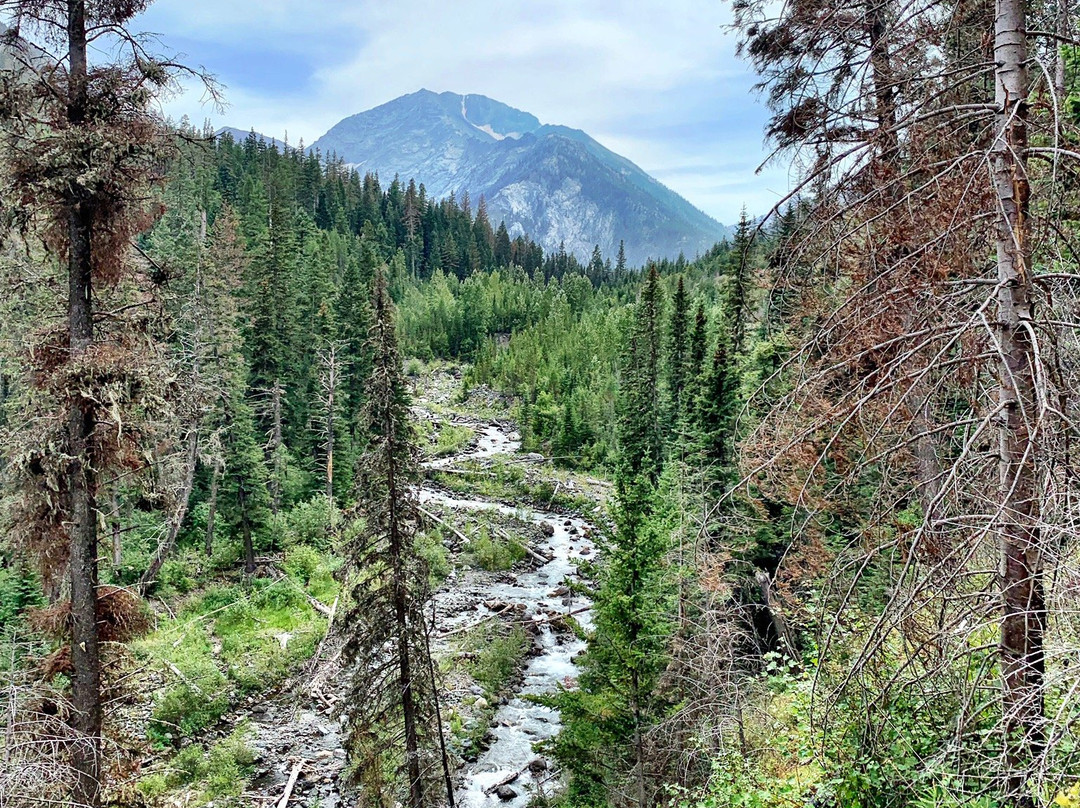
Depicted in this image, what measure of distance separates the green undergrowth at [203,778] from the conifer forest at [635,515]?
106mm

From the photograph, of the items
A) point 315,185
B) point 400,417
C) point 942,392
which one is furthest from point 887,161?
point 315,185

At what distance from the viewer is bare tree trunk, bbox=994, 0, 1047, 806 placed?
9.26 ft

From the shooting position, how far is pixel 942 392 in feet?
12.4

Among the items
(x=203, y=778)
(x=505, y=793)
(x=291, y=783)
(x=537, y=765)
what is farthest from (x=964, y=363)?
(x=203, y=778)

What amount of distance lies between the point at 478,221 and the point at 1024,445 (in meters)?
142

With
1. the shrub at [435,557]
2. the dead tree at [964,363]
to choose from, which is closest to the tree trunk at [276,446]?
the shrub at [435,557]

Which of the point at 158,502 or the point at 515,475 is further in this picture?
the point at 515,475

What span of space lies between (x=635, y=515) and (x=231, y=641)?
16.8 metres

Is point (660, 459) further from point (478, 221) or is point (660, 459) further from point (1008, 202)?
point (478, 221)

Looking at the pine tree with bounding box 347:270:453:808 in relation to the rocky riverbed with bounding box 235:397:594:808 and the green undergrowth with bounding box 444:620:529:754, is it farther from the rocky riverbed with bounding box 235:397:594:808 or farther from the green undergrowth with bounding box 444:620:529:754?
the green undergrowth with bounding box 444:620:529:754

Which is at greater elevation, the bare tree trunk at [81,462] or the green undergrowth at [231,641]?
the bare tree trunk at [81,462]

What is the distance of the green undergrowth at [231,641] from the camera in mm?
16891

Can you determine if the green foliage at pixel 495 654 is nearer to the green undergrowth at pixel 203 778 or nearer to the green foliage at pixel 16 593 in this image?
the green undergrowth at pixel 203 778

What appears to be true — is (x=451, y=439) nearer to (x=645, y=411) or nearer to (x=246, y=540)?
(x=645, y=411)
